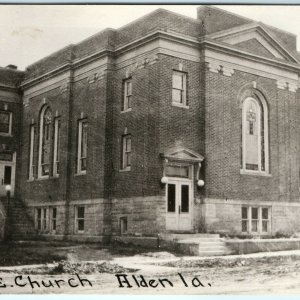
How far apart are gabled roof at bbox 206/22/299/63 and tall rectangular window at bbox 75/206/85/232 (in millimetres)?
8979

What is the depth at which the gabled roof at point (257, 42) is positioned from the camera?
2170cm

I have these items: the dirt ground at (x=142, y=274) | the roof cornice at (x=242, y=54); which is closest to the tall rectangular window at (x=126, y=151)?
the roof cornice at (x=242, y=54)

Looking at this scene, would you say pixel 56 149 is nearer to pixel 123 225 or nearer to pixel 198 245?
pixel 123 225

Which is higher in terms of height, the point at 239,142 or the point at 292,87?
the point at 292,87

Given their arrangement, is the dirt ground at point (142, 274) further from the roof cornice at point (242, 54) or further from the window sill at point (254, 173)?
the roof cornice at point (242, 54)

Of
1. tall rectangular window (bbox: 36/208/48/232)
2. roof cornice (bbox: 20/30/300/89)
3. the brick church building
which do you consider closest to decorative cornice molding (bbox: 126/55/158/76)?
the brick church building

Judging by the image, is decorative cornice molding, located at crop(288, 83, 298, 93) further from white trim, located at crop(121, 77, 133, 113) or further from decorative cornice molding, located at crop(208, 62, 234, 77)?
white trim, located at crop(121, 77, 133, 113)

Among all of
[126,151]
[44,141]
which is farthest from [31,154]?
[126,151]

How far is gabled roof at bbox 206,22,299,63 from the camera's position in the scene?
21.7m

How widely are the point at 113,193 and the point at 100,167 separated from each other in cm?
123

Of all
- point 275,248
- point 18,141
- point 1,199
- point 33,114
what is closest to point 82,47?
point 33,114

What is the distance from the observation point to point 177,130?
21.5 metres

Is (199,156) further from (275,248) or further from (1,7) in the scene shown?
(1,7)

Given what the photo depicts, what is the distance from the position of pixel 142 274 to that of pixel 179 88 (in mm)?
9352
